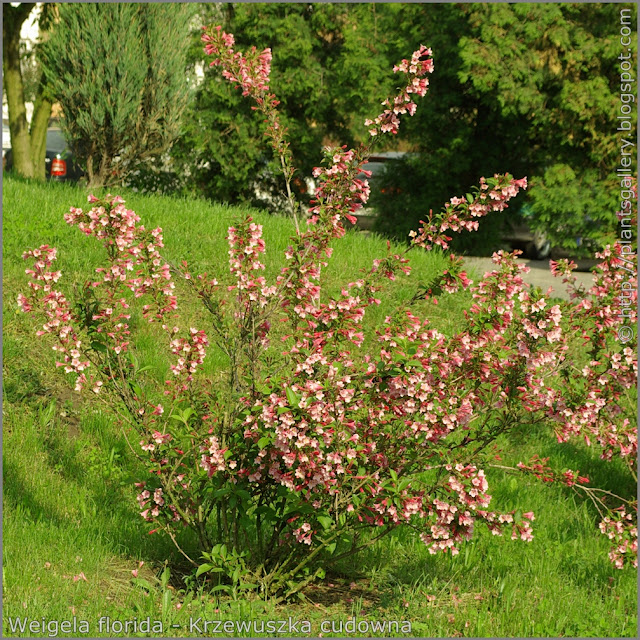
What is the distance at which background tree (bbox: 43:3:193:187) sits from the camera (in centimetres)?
1013

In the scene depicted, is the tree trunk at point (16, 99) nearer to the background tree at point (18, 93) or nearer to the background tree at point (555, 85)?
the background tree at point (18, 93)

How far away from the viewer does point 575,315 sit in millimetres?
4363

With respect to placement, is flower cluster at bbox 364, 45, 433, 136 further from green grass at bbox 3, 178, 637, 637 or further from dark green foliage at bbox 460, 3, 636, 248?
dark green foliage at bbox 460, 3, 636, 248

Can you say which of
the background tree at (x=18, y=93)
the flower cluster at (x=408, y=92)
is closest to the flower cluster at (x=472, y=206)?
the flower cluster at (x=408, y=92)

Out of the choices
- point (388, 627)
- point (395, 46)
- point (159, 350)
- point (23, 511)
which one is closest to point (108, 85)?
point (159, 350)

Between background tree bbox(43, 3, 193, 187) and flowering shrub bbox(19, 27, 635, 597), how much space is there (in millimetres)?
6926

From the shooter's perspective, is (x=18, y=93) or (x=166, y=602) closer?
(x=166, y=602)

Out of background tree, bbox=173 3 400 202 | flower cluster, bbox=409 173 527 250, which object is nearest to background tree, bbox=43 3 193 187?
background tree, bbox=173 3 400 202

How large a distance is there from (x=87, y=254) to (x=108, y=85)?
3.80 meters

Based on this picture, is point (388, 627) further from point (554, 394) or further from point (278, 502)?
point (554, 394)

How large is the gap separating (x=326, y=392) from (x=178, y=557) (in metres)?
1.54

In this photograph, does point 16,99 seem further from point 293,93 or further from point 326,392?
point 326,392

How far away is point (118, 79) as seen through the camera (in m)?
10.4

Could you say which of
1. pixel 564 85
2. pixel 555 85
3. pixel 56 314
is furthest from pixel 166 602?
pixel 555 85
